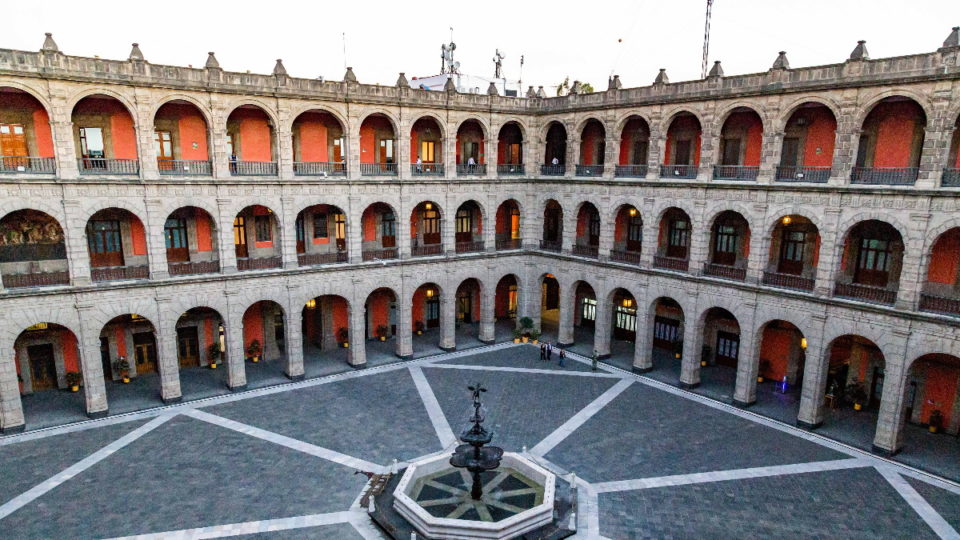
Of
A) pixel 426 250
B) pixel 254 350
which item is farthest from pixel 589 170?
pixel 254 350

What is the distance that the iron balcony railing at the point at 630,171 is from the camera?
32.2 metres

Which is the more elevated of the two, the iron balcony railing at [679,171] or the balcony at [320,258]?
the iron balcony railing at [679,171]

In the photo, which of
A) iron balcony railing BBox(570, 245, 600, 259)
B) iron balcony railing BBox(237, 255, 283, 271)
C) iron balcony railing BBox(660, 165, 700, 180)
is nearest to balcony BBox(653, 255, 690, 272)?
iron balcony railing BBox(570, 245, 600, 259)

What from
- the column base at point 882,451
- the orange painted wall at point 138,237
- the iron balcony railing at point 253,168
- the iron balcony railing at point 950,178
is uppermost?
the iron balcony railing at point 253,168

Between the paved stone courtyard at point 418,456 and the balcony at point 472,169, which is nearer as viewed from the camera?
the paved stone courtyard at point 418,456

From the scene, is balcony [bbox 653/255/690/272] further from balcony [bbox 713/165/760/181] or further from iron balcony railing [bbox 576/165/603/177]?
iron balcony railing [bbox 576/165/603/177]

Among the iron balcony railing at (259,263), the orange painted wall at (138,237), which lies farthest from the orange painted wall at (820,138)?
the orange painted wall at (138,237)

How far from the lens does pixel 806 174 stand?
84.1 feet

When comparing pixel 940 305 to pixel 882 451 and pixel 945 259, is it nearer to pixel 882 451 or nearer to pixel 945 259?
pixel 945 259

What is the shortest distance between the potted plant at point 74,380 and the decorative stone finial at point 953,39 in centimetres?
3947

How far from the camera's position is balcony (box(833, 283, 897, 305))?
936 inches

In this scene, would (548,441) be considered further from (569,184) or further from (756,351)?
(569,184)

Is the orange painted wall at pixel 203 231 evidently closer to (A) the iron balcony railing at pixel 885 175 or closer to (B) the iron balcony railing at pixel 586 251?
(B) the iron balcony railing at pixel 586 251

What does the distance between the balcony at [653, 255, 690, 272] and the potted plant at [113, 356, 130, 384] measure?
91.6 feet
